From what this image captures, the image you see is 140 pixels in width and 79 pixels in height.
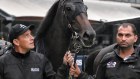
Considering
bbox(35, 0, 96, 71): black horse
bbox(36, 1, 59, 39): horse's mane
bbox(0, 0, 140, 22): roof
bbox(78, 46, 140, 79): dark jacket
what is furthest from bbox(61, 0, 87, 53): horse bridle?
bbox(0, 0, 140, 22): roof

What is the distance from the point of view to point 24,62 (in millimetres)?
4648

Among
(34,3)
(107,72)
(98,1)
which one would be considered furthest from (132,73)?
(98,1)

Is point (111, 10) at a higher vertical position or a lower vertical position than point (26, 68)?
lower

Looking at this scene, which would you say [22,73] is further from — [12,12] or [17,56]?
[12,12]

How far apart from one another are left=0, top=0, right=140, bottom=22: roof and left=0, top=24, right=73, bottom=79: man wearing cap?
40.3 feet

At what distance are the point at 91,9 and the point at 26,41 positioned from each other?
22.5 meters

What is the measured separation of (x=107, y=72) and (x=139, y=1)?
27.1 m

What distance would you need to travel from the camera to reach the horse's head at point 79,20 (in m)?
5.57

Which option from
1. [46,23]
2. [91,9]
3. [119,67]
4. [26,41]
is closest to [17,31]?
[26,41]

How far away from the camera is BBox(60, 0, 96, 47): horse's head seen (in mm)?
5574

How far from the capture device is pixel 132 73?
4340 millimetres

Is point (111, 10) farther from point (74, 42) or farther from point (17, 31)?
point (17, 31)

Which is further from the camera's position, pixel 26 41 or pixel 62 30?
pixel 62 30

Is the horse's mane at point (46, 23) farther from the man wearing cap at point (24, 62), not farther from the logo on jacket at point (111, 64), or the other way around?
the logo on jacket at point (111, 64)
